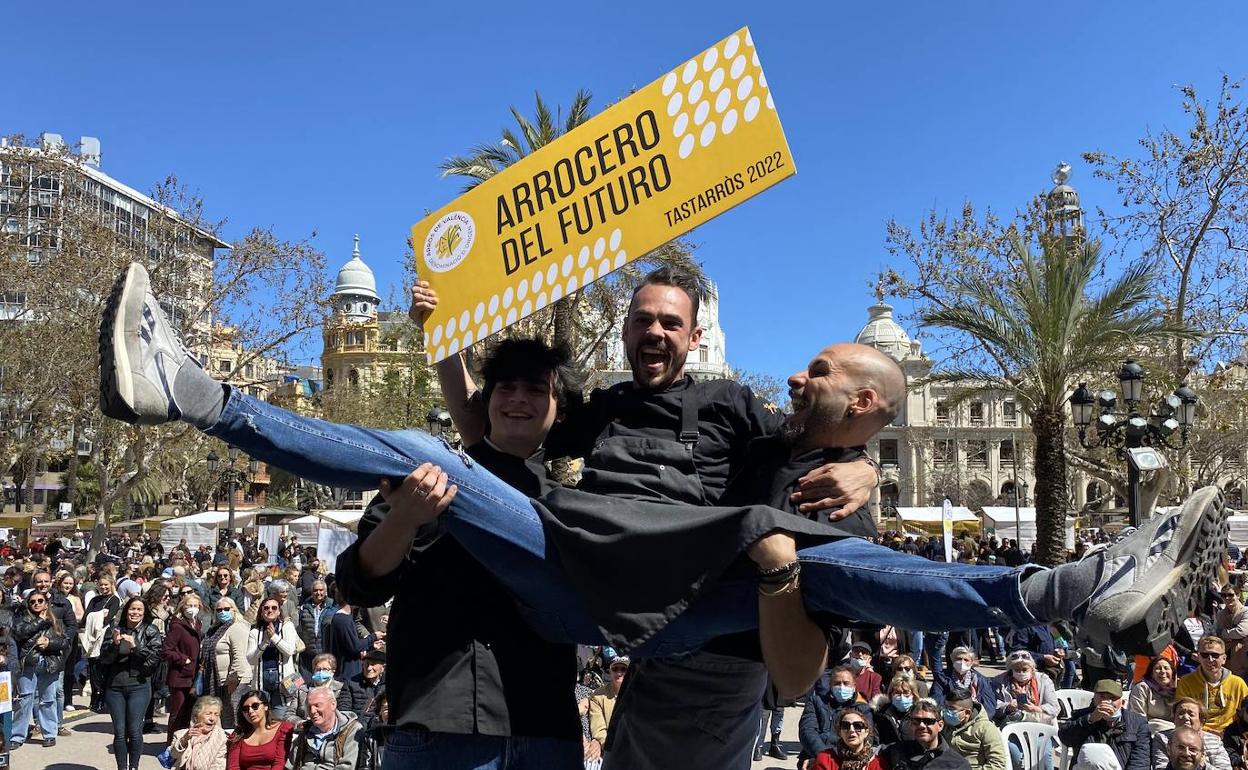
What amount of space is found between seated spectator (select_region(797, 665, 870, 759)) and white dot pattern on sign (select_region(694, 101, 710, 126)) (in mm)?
6555

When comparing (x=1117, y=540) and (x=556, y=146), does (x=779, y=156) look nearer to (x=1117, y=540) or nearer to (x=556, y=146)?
(x=556, y=146)

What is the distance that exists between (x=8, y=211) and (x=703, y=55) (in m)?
23.2

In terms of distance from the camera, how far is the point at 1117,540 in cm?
223

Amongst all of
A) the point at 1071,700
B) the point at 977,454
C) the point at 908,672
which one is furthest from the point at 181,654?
the point at 977,454

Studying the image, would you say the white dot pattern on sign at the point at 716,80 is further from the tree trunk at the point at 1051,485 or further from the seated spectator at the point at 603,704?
the tree trunk at the point at 1051,485

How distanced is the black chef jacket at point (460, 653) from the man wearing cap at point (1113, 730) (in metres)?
6.37

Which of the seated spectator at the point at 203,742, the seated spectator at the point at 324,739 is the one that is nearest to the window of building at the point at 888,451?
the seated spectator at the point at 324,739

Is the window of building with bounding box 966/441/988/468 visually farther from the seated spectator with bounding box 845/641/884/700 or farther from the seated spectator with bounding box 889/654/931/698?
the seated spectator with bounding box 889/654/931/698

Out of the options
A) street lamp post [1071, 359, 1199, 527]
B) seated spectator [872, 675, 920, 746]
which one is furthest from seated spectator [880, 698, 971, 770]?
street lamp post [1071, 359, 1199, 527]

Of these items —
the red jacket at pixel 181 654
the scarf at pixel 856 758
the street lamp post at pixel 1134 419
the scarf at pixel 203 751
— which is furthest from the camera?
the street lamp post at pixel 1134 419

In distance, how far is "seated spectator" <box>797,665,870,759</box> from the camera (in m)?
8.50

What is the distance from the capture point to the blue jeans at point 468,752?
2.57 meters

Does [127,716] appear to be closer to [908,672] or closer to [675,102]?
[908,672]

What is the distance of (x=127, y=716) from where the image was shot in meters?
9.42
